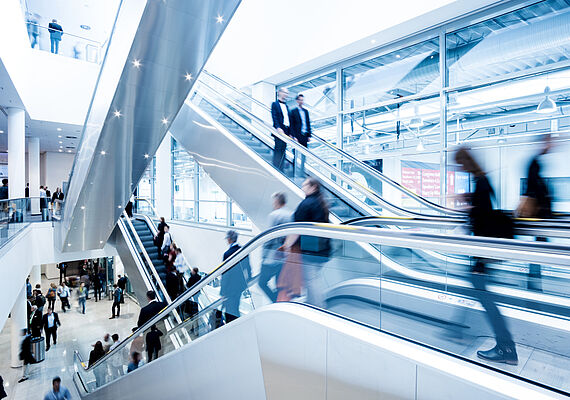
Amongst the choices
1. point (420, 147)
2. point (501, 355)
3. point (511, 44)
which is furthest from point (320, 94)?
point (501, 355)

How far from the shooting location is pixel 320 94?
10570 mm

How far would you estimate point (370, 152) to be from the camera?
9.27 meters

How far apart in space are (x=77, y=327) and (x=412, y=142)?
1461 centimetres

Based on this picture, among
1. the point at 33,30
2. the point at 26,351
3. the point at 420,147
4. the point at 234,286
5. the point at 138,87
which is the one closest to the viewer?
the point at 234,286

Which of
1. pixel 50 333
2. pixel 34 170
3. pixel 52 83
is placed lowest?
pixel 50 333

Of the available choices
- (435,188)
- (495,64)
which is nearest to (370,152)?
(435,188)

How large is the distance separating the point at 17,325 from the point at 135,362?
852cm

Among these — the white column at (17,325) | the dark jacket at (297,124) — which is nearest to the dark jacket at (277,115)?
the dark jacket at (297,124)

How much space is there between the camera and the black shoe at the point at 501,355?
1726 mm

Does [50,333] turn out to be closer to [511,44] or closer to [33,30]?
[33,30]

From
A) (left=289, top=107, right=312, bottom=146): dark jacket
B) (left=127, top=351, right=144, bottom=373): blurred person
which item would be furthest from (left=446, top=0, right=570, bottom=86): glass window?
(left=127, top=351, right=144, bottom=373): blurred person

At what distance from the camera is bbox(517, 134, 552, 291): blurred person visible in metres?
3.18

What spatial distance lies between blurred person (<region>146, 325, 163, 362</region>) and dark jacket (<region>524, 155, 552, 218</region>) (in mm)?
4849

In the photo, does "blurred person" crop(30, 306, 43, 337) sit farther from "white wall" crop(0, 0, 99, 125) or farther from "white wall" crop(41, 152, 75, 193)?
"white wall" crop(41, 152, 75, 193)
